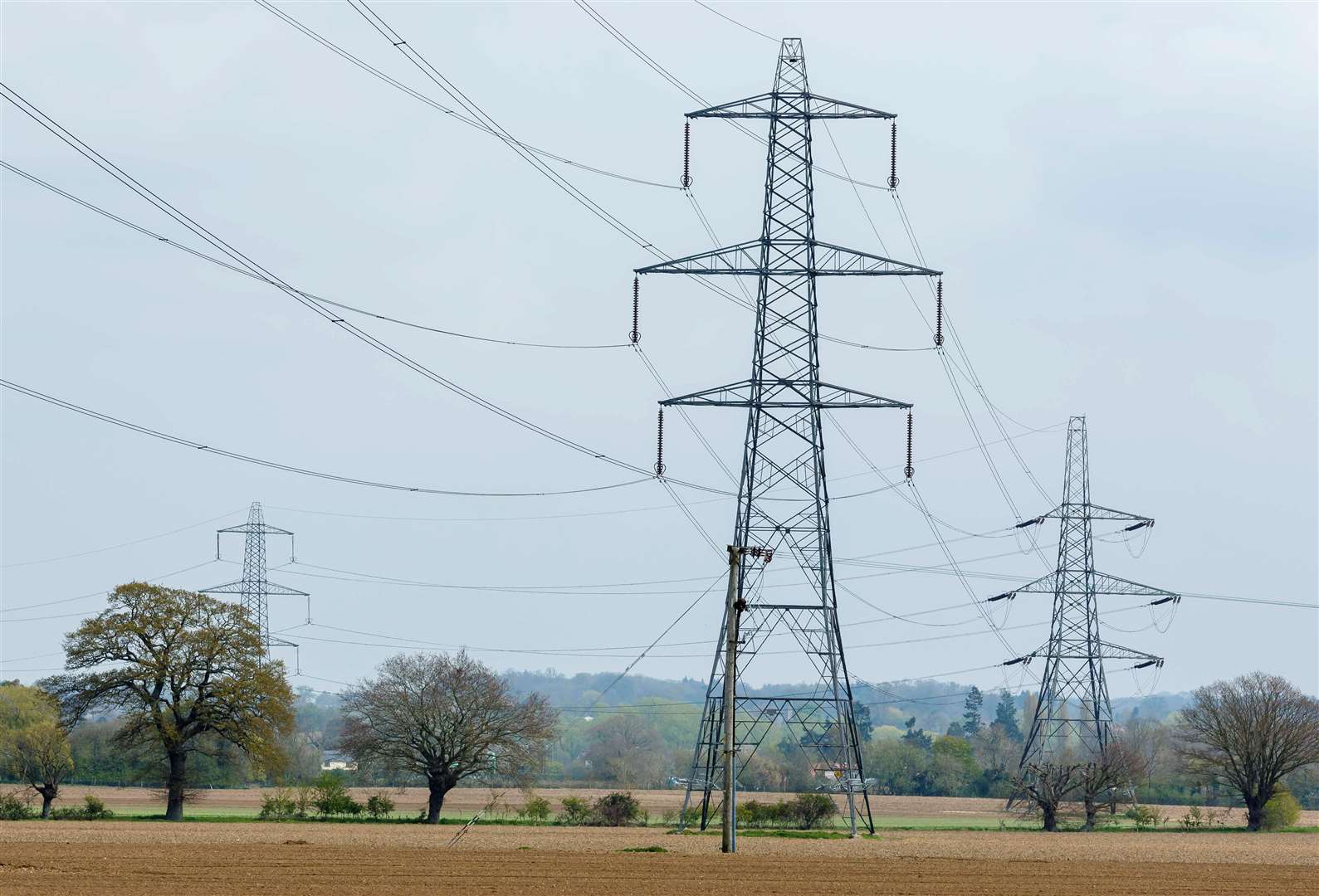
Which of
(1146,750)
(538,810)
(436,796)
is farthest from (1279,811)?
(1146,750)

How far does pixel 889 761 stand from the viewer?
409 ft

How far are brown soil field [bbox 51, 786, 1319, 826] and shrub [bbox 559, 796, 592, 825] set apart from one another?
4.54m

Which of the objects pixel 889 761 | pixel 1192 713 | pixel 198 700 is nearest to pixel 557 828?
pixel 198 700

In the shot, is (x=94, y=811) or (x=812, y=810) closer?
(x=812, y=810)

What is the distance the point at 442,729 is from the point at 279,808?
725cm

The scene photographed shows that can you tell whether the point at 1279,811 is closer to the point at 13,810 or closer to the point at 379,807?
the point at 379,807

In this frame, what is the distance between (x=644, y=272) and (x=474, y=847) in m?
16.4

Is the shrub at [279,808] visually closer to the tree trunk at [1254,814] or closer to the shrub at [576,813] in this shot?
the shrub at [576,813]

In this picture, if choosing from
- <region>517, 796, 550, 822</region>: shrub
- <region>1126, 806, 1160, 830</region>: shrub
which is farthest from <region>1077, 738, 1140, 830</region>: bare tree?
<region>517, 796, 550, 822</region>: shrub

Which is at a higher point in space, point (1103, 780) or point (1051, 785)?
point (1103, 780)

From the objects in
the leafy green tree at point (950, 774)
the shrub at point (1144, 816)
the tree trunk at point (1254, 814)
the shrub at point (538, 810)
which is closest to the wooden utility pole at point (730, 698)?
the shrub at point (538, 810)

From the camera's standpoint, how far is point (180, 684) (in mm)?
60375

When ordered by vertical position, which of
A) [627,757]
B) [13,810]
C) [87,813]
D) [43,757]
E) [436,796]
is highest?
[43,757]

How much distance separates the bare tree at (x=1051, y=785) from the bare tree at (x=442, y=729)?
21467 millimetres
